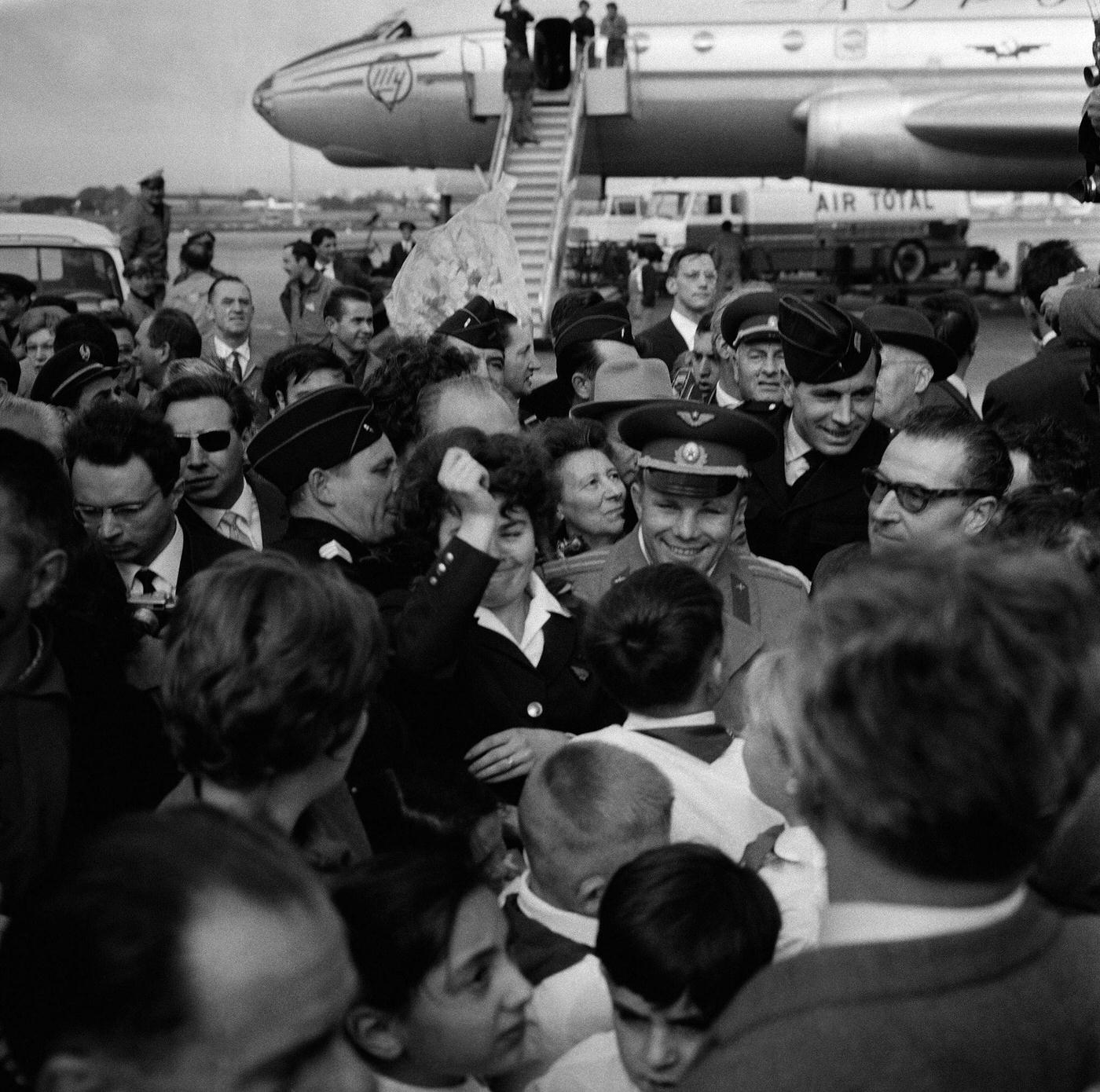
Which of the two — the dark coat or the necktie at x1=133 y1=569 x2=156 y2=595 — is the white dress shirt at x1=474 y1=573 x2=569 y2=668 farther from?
the necktie at x1=133 y1=569 x2=156 y2=595

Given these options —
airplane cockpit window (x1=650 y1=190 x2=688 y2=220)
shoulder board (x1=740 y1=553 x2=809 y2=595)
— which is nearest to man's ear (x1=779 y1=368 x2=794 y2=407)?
shoulder board (x1=740 y1=553 x2=809 y2=595)

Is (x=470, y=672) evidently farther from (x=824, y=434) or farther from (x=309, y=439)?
(x=824, y=434)

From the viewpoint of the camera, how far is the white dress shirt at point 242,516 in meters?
A: 4.38

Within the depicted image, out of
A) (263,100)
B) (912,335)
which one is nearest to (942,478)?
(912,335)

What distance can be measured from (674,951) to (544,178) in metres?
19.8

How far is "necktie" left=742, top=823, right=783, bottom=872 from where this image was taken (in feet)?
8.16

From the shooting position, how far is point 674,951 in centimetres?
192

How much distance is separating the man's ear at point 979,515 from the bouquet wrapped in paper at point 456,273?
3.09 m

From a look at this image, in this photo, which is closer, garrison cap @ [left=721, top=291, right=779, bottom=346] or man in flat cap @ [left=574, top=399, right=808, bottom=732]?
man in flat cap @ [left=574, top=399, right=808, bottom=732]

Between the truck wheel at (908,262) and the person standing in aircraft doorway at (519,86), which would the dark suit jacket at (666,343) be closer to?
the person standing in aircraft doorway at (519,86)

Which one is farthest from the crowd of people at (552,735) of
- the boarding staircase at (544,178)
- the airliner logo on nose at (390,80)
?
the airliner logo on nose at (390,80)

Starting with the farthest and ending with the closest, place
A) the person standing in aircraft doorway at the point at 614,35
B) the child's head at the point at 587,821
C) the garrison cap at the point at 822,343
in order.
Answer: the person standing in aircraft doorway at the point at 614,35 < the garrison cap at the point at 822,343 < the child's head at the point at 587,821

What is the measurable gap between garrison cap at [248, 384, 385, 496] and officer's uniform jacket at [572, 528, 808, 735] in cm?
73

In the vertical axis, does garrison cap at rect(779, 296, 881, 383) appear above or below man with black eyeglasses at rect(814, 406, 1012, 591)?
above
